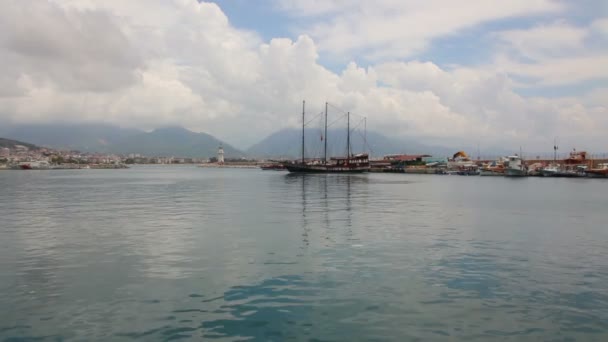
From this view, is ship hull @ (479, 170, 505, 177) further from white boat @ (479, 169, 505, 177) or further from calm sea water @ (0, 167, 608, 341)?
calm sea water @ (0, 167, 608, 341)

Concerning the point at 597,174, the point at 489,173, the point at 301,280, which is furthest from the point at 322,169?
the point at 301,280

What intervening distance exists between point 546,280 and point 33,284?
17771 mm

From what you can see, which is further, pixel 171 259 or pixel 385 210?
pixel 385 210

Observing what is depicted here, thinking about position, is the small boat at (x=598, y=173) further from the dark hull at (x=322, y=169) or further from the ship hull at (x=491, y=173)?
the dark hull at (x=322, y=169)

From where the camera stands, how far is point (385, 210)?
3794cm

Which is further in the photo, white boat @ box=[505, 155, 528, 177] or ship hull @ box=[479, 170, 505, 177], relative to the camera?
ship hull @ box=[479, 170, 505, 177]

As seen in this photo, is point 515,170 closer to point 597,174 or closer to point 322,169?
point 597,174

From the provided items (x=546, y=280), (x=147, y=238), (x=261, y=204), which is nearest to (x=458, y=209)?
(x=261, y=204)

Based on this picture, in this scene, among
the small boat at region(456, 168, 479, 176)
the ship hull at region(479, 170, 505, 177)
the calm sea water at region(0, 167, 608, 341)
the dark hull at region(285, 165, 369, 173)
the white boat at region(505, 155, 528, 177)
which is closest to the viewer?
the calm sea water at region(0, 167, 608, 341)

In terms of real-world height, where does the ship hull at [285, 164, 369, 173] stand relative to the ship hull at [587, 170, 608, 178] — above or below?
above

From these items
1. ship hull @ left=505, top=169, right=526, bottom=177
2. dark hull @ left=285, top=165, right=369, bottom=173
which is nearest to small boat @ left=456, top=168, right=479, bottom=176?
ship hull @ left=505, top=169, right=526, bottom=177

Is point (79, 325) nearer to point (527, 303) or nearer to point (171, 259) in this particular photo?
point (171, 259)

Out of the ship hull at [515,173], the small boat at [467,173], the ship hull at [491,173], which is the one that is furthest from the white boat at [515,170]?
the small boat at [467,173]

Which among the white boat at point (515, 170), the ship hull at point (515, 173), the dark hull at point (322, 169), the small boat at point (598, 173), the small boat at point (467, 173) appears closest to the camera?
the small boat at point (598, 173)
